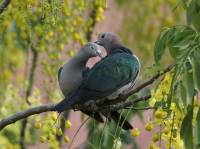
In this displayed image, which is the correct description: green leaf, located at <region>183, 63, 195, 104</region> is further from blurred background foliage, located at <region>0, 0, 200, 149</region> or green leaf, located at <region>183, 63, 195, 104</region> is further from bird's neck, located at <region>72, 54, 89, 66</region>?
bird's neck, located at <region>72, 54, 89, 66</region>

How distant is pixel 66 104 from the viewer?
159 inches

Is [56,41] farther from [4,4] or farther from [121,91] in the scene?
[4,4]

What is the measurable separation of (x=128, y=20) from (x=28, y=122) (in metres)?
2.13

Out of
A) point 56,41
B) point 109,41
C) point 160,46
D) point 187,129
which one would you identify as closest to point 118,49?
point 109,41

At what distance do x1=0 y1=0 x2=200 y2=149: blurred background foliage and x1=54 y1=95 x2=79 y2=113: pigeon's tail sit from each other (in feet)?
0.31

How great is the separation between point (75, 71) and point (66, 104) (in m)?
0.38

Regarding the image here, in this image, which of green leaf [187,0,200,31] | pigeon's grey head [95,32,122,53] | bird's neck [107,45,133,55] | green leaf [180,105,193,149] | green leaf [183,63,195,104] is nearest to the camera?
green leaf [183,63,195,104]

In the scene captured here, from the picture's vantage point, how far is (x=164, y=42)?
3.65 m

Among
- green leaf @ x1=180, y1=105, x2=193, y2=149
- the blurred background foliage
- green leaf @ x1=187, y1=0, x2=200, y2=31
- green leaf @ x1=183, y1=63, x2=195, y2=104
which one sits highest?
green leaf @ x1=187, y1=0, x2=200, y2=31

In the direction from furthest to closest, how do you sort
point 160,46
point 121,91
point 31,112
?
point 121,91
point 31,112
point 160,46

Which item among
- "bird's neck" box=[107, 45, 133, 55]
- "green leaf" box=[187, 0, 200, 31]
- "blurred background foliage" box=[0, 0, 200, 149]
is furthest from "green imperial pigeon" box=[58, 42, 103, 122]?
"green leaf" box=[187, 0, 200, 31]

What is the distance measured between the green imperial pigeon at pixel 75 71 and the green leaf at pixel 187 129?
1.13 m

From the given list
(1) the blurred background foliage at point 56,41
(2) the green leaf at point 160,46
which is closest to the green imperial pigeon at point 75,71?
(1) the blurred background foliage at point 56,41

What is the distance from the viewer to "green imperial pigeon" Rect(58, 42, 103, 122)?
14.2 ft
